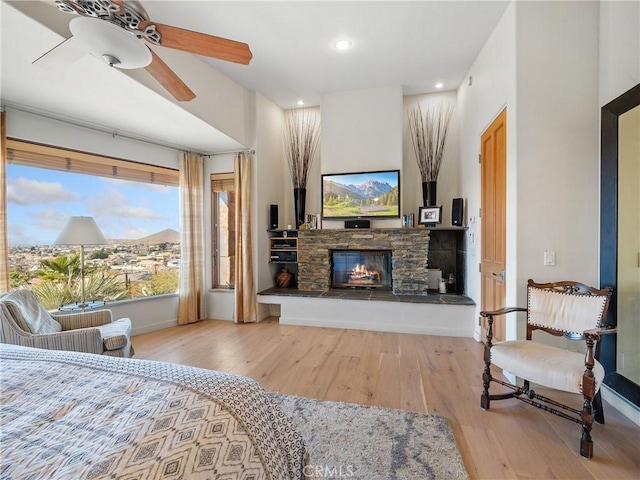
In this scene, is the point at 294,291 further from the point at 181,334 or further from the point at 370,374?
the point at 370,374

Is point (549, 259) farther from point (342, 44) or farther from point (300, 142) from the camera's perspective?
point (300, 142)

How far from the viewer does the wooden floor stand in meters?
1.69

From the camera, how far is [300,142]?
5.08 metres

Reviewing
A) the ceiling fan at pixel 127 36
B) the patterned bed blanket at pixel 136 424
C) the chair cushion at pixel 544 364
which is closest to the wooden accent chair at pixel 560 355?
the chair cushion at pixel 544 364

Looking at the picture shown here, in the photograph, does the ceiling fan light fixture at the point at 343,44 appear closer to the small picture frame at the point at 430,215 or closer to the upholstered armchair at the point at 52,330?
the small picture frame at the point at 430,215

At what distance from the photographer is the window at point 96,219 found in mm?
3115

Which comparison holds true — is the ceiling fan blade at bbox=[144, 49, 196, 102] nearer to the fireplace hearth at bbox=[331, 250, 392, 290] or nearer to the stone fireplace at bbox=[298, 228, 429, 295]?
the stone fireplace at bbox=[298, 228, 429, 295]

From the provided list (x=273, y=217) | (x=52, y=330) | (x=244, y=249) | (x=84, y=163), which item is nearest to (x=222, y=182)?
(x=273, y=217)

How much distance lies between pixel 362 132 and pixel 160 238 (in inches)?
136

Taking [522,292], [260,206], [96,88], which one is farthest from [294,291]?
[96,88]

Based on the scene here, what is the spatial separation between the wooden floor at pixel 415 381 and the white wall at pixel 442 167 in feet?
6.70

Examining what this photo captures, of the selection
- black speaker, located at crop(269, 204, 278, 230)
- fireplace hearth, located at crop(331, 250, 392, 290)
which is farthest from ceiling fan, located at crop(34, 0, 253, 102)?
fireplace hearth, located at crop(331, 250, 392, 290)

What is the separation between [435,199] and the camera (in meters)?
4.35

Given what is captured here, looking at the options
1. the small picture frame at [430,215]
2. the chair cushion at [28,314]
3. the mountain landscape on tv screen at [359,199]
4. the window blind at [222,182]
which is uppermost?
the window blind at [222,182]
